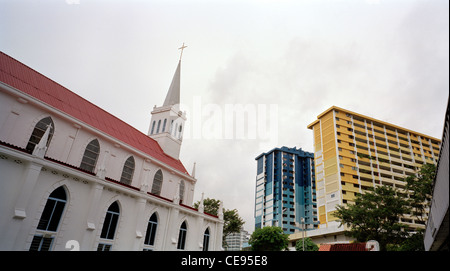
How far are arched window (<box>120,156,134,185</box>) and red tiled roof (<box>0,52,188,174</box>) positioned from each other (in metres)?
1.57

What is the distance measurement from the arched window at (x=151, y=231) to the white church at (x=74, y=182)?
0.08 metres

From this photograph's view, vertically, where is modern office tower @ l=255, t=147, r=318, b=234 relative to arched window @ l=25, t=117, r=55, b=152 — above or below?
above

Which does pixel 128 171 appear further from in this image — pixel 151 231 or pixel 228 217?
pixel 228 217

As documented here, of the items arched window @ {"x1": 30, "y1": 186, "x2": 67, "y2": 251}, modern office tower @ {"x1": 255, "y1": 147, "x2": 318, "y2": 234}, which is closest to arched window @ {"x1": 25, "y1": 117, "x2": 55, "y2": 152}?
arched window @ {"x1": 30, "y1": 186, "x2": 67, "y2": 251}

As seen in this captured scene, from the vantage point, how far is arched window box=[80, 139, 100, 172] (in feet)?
66.0

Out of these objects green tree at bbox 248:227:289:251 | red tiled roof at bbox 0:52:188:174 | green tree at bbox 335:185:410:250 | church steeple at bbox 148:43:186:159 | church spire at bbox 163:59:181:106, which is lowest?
green tree at bbox 248:227:289:251

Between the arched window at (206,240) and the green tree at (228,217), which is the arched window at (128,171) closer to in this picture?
the arched window at (206,240)

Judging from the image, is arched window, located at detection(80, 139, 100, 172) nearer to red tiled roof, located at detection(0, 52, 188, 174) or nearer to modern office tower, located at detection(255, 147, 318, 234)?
red tiled roof, located at detection(0, 52, 188, 174)

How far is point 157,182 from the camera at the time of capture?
88.0ft

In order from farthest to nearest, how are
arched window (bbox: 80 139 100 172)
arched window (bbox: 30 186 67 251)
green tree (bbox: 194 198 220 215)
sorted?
1. green tree (bbox: 194 198 220 215)
2. arched window (bbox: 80 139 100 172)
3. arched window (bbox: 30 186 67 251)

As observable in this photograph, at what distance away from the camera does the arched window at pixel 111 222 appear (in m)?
17.9
